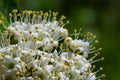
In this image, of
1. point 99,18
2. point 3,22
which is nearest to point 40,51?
point 3,22

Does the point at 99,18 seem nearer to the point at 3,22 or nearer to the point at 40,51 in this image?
the point at 3,22

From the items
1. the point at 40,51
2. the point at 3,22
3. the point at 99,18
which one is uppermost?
the point at 99,18

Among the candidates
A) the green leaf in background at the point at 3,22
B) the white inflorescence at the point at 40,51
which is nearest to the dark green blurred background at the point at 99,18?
the white inflorescence at the point at 40,51

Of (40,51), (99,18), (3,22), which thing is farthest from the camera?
(99,18)

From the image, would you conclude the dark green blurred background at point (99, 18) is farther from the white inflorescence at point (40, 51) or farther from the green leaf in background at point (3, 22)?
the green leaf in background at point (3, 22)

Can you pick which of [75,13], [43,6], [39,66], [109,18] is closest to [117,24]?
[109,18]

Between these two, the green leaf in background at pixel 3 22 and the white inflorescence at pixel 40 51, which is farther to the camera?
the green leaf in background at pixel 3 22

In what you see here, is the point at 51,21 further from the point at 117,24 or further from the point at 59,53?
the point at 117,24
